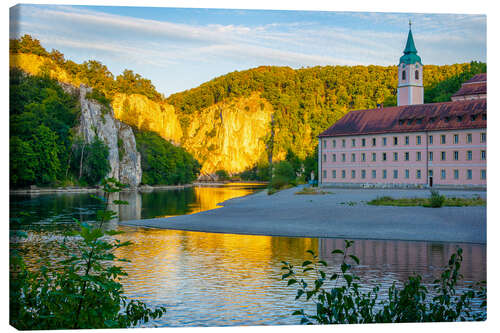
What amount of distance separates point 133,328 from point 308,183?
40247 millimetres

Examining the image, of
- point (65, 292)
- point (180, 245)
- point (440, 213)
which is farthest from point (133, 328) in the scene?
point (440, 213)

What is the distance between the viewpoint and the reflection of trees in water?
1175 centimetres

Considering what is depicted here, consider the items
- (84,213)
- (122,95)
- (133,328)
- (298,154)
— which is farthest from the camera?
(122,95)

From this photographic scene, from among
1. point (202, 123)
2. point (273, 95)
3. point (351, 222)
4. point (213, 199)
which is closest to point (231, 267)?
point (351, 222)

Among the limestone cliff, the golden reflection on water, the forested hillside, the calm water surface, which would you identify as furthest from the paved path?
the golden reflection on water

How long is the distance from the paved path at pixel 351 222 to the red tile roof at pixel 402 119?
1221cm

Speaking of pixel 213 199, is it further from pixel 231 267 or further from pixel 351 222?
pixel 231 267

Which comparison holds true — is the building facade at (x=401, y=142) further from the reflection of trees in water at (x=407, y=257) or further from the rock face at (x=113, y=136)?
the rock face at (x=113, y=136)

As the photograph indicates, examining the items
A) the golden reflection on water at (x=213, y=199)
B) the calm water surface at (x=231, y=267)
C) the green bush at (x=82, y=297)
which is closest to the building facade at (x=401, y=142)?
the golden reflection on water at (x=213, y=199)

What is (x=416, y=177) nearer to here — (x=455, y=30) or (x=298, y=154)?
A: (x=298, y=154)

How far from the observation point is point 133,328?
6.91m

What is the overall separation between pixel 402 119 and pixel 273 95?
1725 centimetres

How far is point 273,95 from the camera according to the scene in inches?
1085

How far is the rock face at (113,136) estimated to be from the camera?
198 feet
